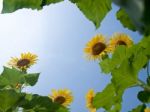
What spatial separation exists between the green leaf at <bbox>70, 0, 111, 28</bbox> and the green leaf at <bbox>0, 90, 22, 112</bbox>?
1314mm

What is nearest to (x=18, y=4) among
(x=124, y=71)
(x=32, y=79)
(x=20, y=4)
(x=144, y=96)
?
(x=20, y=4)

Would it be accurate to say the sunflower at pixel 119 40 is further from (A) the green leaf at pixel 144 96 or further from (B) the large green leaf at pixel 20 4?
(B) the large green leaf at pixel 20 4

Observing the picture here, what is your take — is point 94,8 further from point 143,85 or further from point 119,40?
point 119,40

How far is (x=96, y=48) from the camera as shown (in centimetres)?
402

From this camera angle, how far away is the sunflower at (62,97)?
3.89 meters

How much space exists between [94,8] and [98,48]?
3.25 meters

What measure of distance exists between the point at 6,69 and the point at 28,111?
27.8 inches

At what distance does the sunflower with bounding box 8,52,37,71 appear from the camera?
375 cm

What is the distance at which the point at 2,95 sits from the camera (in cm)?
201

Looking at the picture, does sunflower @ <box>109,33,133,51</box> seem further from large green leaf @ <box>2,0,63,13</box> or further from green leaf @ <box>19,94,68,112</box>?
large green leaf @ <box>2,0,63,13</box>

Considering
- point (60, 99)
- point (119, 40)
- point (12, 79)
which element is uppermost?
point (119, 40)

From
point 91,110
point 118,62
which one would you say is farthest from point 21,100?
point 91,110

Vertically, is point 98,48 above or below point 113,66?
above

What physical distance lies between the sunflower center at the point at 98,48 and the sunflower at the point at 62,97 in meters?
0.60
